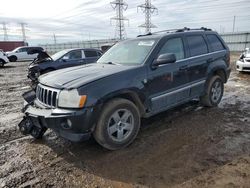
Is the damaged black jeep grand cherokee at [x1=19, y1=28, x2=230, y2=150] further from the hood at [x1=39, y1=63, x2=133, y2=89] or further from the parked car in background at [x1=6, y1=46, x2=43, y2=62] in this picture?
the parked car in background at [x1=6, y1=46, x2=43, y2=62]

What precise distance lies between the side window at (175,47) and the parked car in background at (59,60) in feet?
21.1

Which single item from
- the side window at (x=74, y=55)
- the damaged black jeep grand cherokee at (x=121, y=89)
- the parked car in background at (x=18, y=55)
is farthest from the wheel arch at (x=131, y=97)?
the parked car in background at (x=18, y=55)

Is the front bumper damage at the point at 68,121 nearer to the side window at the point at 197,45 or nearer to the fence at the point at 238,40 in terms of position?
the side window at the point at 197,45

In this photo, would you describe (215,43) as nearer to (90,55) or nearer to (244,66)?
(244,66)

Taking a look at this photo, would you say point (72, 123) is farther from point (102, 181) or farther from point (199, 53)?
point (199, 53)

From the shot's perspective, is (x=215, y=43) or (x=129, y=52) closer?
(x=129, y=52)

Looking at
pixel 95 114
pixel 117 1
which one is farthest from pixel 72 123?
pixel 117 1

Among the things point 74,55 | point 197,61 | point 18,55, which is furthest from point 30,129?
point 18,55

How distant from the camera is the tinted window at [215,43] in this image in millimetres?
5332

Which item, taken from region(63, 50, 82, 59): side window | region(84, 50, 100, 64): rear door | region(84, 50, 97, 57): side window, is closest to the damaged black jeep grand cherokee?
region(63, 50, 82, 59): side window

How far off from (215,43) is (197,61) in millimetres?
1135

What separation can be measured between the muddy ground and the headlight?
2.86 ft

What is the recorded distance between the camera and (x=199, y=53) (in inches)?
193

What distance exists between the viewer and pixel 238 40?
26438mm
